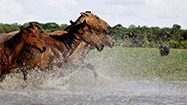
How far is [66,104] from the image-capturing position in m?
6.16

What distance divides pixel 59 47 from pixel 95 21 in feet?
4.85

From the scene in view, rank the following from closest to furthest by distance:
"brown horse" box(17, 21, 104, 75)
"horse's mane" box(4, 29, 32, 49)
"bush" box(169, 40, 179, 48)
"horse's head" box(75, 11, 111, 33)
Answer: "horse's mane" box(4, 29, 32, 49), "brown horse" box(17, 21, 104, 75), "horse's head" box(75, 11, 111, 33), "bush" box(169, 40, 179, 48)

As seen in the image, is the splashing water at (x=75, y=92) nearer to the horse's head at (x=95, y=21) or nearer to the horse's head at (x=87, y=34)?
the horse's head at (x=87, y=34)

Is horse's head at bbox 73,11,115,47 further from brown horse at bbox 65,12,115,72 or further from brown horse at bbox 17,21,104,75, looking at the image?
brown horse at bbox 17,21,104,75

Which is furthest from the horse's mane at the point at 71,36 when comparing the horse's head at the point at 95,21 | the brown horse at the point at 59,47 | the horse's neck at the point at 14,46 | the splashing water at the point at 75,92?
the horse's neck at the point at 14,46

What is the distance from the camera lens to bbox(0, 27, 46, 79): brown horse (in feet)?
23.0

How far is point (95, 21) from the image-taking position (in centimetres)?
933

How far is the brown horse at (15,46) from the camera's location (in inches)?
275

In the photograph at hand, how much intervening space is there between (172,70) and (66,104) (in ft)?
26.1

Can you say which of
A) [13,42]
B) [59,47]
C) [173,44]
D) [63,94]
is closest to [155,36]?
[173,44]

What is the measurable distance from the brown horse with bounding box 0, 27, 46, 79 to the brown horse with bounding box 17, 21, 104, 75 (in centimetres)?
27

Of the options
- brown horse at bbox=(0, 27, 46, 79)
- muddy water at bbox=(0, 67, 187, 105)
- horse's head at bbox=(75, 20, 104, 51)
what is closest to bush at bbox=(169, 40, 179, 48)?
muddy water at bbox=(0, 67, 187, 105)

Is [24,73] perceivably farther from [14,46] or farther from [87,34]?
[87,34]

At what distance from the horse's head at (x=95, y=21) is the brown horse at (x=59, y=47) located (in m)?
1.06
